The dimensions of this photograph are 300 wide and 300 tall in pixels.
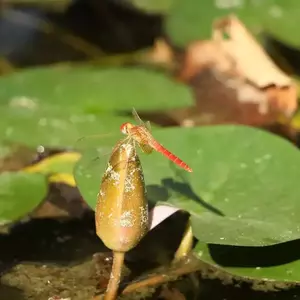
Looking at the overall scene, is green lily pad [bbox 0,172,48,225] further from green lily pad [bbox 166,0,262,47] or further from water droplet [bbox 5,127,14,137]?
green lily pad [bbox 166,0,262,47]

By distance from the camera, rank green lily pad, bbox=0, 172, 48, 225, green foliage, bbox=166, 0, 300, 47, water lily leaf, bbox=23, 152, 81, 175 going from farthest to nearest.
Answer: green foliage, bbox=166, 0, 300, 47, water lily leaf, bbox=23, 152, 81, 175, green lily pad, bbox=0, 172, 48, 225

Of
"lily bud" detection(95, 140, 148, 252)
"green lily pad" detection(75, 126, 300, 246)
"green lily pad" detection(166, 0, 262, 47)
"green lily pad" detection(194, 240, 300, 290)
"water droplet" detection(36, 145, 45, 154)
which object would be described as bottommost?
"water droplet" detection(36, 145, 45, 154)

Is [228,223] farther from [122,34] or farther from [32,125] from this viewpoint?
[122,34]

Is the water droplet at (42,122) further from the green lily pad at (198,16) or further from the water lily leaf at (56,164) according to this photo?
the green lily pad at (198,16)

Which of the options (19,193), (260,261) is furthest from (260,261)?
(19,193)

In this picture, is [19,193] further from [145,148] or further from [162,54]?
[162,54]

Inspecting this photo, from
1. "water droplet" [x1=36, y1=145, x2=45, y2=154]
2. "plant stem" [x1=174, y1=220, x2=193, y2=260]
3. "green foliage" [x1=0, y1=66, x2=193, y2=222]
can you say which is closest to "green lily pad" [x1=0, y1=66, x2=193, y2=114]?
"green foliage" [x1=0, y1=66, x2=193, y2=222]

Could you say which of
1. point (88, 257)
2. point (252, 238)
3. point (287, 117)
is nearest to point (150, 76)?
point (287, 117)

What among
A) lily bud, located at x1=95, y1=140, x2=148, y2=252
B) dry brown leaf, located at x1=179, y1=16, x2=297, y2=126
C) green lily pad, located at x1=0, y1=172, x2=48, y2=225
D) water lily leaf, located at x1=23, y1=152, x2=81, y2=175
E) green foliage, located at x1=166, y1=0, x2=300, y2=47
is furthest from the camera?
green foliage, located at x1=166, y1=0, x2=300, y2=47
